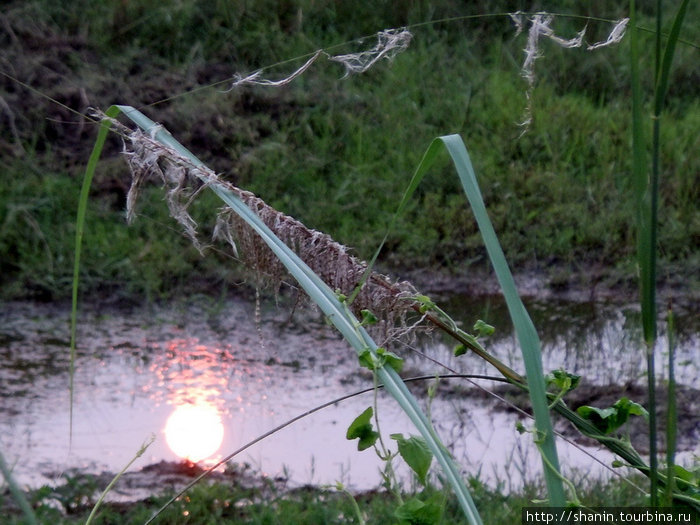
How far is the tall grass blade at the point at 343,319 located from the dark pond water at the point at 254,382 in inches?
54.7

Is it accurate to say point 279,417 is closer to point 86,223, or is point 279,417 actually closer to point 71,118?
point 86,223

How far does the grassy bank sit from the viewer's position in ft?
7.51

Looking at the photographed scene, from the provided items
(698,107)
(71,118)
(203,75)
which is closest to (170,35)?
(203,75)

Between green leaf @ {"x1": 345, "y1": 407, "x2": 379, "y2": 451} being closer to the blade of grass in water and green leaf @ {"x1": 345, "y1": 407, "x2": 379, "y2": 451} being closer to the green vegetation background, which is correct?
the blade of grass in water

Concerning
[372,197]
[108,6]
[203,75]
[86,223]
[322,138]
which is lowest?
[86,223]

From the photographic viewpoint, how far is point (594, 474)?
9.22ft

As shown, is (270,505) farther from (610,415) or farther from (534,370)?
(534,370)

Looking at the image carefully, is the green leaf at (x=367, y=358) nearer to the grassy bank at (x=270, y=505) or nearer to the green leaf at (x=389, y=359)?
the green leaf at (x=389, y=359)

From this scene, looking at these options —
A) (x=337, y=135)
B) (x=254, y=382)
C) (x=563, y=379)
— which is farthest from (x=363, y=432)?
(x=337, y=135)

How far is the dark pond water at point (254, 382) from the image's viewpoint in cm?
288

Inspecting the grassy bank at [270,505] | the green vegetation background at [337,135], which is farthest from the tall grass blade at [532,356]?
the green vegetation background at [337,135]

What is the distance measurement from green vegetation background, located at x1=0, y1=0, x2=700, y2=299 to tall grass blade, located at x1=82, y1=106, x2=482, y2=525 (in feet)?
10.3

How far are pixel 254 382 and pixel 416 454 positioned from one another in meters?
2.48

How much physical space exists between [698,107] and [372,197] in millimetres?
2037
